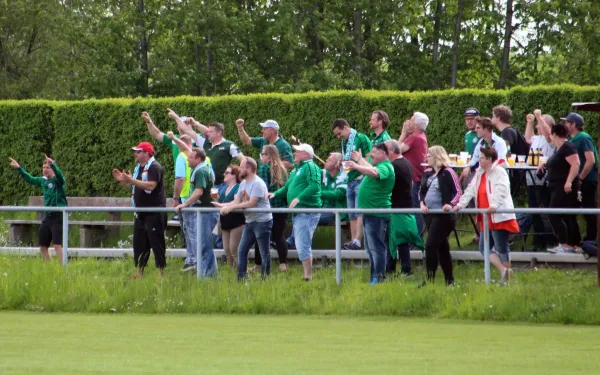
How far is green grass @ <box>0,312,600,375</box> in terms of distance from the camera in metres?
9.53

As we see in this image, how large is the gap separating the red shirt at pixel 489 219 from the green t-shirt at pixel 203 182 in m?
3.82

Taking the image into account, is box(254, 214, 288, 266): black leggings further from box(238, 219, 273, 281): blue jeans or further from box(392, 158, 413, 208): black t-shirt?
box(392, 158, 413, 208): black t-shirt

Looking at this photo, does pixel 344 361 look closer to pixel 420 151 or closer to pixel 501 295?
pixel 501 295

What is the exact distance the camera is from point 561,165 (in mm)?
15477

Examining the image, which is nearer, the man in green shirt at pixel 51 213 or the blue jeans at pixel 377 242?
the blue jeans at pixel 377 242

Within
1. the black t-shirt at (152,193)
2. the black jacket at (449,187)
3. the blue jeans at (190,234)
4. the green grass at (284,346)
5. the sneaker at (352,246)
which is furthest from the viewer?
Answer: the sneaker at (352,246)

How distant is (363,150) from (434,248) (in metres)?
3.20

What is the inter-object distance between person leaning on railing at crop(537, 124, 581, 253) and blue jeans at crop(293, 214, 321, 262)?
3097 mm

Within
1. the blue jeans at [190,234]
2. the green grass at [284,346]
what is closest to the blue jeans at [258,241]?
the blue jeans at [190,234]

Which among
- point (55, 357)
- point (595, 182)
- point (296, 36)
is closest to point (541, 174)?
point (595, 182)

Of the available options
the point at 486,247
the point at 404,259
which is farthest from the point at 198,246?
the point at 486,247

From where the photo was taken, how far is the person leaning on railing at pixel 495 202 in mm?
13727

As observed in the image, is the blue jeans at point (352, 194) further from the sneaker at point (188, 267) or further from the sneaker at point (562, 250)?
the sneaker at point (562, 250)

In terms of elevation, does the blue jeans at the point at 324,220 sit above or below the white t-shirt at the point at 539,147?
below
